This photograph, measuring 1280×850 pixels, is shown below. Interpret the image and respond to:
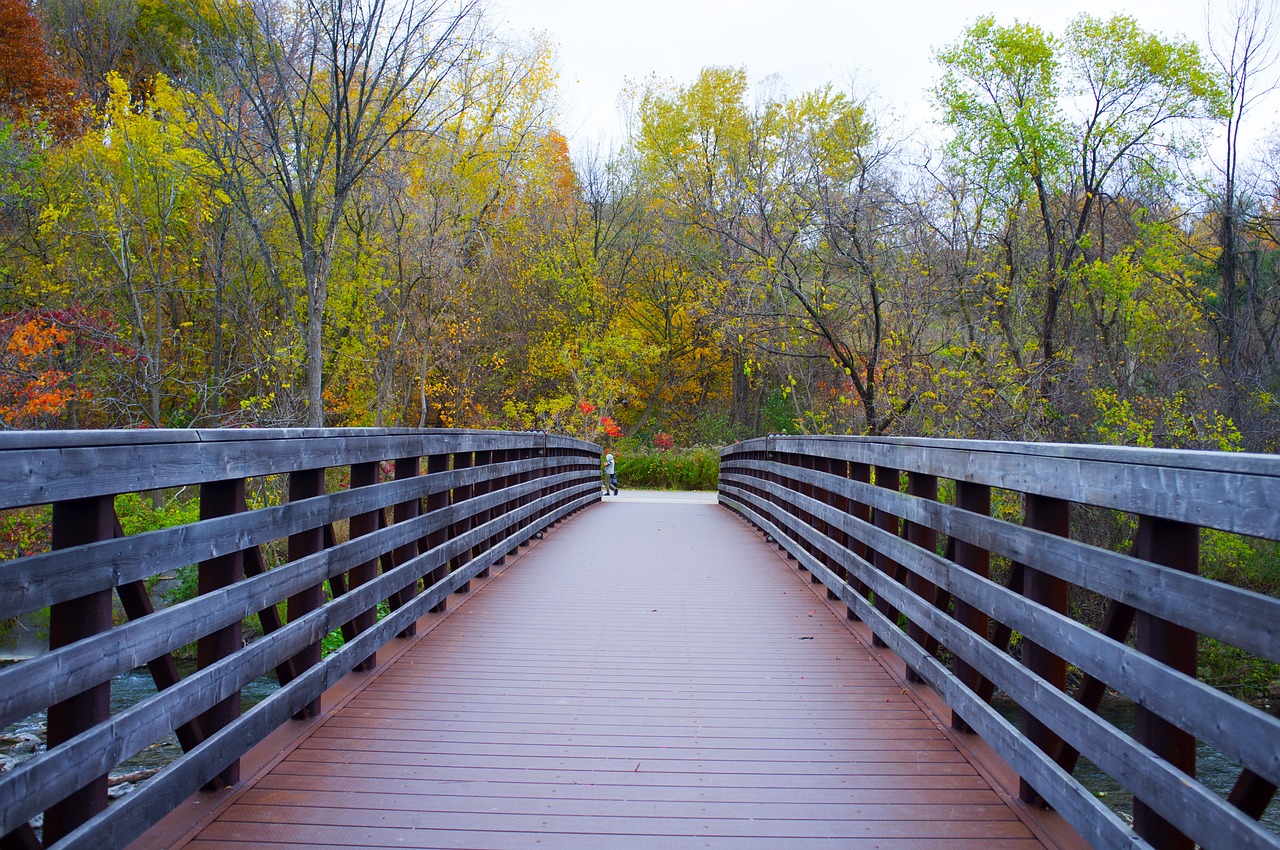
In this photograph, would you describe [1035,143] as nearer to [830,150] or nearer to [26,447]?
[830,150]

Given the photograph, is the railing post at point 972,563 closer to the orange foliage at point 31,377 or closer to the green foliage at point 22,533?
the green foliage at point 22,533

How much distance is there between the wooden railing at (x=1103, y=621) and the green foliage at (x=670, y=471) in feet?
77.3

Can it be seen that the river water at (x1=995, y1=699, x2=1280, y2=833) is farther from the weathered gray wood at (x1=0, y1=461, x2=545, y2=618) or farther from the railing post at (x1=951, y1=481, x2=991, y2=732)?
the weathered gray wood at (x1=0, y1=461, x2=545, y2=618)

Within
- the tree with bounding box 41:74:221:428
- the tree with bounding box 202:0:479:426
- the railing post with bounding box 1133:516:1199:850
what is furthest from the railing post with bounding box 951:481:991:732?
the tree with bounding box 41:74:221:428

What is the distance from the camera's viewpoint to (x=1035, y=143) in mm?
16047

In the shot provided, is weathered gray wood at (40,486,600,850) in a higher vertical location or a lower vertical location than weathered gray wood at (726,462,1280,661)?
lower

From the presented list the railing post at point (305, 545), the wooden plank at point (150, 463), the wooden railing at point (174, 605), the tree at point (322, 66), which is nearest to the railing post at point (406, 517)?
the wooden railing at point (174, 605)

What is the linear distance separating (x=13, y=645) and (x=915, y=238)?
13.3 metres

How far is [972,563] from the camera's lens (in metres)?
3.56

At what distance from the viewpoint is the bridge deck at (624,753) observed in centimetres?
281

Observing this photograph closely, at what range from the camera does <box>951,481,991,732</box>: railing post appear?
3516 millimetres

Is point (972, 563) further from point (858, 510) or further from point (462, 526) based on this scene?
point (462, 526)

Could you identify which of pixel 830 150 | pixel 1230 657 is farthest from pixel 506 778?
pixel 830 150

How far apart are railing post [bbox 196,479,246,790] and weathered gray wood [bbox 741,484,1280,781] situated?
241 centimetres
